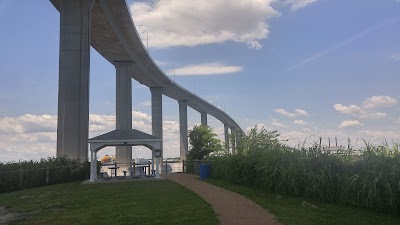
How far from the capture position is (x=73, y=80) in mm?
32688

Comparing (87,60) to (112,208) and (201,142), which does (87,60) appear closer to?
(112,208)

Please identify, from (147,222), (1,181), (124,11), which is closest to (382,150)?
(147,222)

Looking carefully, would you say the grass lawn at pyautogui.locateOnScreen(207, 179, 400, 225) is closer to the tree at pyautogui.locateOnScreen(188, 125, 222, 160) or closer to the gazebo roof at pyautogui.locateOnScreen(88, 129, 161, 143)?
the gazebo roof at pyautogui.locateOnScreen(88, 129, 161, 143)

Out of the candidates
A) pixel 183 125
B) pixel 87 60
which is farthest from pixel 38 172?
pixel 183 125

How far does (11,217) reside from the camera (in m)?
12.4

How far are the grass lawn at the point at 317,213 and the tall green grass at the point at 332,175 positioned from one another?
56cm

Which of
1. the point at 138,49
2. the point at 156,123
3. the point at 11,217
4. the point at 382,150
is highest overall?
the point at 138,49

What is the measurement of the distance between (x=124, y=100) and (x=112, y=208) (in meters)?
39.7

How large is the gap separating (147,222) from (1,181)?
13.9 metres

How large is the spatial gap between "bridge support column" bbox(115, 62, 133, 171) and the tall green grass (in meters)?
33.8

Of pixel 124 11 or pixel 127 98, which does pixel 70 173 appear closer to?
pixel 124 11

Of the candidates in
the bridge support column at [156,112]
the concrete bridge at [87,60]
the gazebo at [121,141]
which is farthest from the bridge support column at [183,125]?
the gazebo at [121,141]

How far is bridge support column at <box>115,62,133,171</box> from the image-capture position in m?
51.8

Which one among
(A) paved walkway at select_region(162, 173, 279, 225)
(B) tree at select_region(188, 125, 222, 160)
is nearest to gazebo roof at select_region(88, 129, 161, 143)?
(A) paved walkway at select_region(162, 173, 279, 225)
